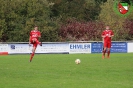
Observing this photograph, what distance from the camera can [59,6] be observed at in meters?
75.8

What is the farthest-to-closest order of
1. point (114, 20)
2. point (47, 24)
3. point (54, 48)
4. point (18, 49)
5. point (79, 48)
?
point (114, 20) → point (47, 24) → point (79, 48) → point (54, 48) → point (18, 49)

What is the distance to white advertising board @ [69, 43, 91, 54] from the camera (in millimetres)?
44969

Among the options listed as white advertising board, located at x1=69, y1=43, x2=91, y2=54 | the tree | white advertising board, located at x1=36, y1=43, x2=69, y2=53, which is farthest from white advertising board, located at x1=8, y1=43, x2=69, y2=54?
the tree

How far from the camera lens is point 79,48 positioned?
4531 centimetres

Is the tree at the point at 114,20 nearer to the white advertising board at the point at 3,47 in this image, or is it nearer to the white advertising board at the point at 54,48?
the white advertising board at the point at 54,48

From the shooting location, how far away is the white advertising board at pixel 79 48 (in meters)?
45.0

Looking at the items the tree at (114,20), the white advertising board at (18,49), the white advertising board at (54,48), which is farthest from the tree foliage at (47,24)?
the white advertising board at (54,48)

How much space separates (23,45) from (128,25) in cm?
2468

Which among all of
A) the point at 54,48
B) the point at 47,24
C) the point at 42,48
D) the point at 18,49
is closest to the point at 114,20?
the point at 47,24

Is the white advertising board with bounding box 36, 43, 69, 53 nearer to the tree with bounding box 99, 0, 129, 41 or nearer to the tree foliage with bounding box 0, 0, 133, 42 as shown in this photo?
the tree foliage with bounding box 0, 0, 133, 42

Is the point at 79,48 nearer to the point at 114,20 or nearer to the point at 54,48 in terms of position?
the point at 54,48

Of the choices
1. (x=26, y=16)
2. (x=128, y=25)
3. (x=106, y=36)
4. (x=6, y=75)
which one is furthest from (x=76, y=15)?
(x=6, y=75)

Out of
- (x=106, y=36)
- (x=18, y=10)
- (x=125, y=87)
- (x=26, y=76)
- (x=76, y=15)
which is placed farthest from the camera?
(x=76, y=15)

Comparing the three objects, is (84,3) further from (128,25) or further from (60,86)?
(60,86)
